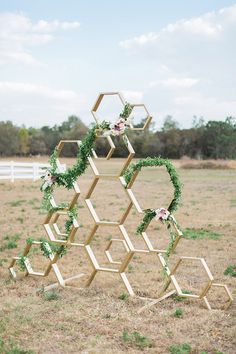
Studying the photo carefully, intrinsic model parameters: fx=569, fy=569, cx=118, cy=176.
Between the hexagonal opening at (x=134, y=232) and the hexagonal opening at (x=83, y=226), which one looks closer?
the hexagonal opening at (x=134, y=232)

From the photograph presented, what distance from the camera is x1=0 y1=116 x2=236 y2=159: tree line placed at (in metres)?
61.3

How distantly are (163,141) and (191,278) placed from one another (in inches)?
2287

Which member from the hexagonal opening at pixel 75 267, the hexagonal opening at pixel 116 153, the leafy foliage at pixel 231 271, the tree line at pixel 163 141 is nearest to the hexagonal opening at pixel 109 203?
the hexagonal opening at pixel 116 153

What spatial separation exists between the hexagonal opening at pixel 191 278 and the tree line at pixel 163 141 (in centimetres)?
4764

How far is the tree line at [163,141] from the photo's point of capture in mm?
61287

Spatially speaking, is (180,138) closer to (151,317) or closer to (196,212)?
(196,212)

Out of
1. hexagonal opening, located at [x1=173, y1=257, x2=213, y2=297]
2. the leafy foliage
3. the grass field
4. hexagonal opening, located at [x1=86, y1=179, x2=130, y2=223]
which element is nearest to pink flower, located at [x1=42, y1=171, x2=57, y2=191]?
the grass field

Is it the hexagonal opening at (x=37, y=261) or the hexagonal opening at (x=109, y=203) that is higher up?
the hexagonal opening at (x=109, y=203)

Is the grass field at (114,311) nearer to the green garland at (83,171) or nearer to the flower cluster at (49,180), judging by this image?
the green garland at (83,171)

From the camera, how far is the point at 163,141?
66125 mm

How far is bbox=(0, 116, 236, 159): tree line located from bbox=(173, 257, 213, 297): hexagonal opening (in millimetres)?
47636

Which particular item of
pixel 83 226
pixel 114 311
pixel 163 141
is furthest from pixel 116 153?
pixel 163 141

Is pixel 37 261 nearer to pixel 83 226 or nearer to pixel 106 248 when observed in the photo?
pixel 106 248

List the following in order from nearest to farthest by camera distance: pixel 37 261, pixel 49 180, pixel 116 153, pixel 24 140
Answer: pixel 49 180
pixel 37 261
pixel 116 153
pixel 24 140
